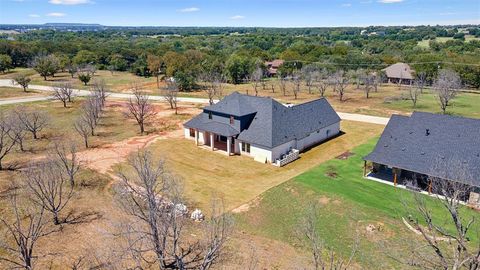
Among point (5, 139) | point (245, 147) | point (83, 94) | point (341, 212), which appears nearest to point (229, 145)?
point (245, 147)

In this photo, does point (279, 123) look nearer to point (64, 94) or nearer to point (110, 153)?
point (110, 153)

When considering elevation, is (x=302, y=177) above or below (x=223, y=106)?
below

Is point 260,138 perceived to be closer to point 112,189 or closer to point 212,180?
point 212,180

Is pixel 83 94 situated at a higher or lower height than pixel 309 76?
lower

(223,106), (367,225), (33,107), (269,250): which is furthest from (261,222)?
(33,107)

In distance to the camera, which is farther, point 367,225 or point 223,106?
point 223,106

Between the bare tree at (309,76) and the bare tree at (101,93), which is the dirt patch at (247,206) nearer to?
the bare tree at (101,93)

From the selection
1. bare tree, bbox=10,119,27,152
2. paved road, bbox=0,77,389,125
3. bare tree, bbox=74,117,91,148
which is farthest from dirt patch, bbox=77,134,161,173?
paved road, bbox=0,77,389,125
